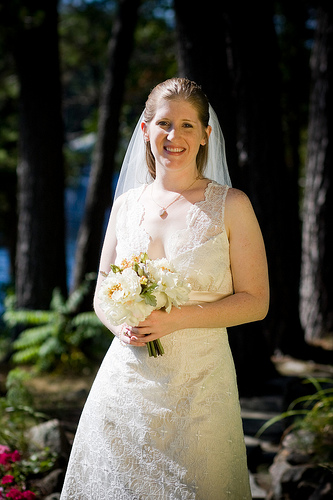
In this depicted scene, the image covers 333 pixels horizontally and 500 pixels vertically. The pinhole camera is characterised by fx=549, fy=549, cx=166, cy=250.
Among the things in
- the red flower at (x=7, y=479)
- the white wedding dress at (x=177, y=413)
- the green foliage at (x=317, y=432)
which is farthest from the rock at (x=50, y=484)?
the green foliage at (x=317, y=432)

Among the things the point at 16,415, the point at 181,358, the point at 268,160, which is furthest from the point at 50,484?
the point at 268,160

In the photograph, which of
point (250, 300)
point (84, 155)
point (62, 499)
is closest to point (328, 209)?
point (250, 300)

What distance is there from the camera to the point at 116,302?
237cm

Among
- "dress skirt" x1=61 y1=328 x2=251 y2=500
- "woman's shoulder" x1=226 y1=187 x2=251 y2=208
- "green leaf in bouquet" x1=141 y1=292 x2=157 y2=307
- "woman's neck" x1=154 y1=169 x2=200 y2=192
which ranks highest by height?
"woman's neck" x1=154 y1=169 x2=200 y2=192

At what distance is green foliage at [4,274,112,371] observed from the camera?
724 centimetres

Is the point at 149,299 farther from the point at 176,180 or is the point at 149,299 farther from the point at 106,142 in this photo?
the point at 106,142

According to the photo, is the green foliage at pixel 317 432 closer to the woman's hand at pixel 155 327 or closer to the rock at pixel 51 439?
the rock at pixel 51 439

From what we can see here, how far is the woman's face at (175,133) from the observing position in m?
2.74

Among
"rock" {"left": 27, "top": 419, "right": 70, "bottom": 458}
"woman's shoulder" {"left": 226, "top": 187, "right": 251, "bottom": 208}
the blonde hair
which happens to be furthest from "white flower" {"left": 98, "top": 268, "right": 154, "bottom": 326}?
"rock" {"left": 27, "top": 419, "right": 70, "bottom": 458}

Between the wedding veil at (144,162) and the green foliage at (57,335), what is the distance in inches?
161

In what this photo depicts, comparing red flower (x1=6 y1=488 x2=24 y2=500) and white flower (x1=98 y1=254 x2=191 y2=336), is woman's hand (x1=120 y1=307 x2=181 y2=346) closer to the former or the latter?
white flower (x1=98 y1=254 x2=191 y2=336)

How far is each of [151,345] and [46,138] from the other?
20.1 ft

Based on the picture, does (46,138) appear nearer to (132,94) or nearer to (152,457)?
(132,94)

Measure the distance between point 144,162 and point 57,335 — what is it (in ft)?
15.8
